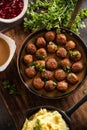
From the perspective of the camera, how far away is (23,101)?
3830mm

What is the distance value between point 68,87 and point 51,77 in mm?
147

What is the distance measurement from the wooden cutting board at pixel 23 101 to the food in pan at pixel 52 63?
0.10 m

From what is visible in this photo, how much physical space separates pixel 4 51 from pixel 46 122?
0.67 meters

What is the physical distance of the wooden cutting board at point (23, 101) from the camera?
379 cm

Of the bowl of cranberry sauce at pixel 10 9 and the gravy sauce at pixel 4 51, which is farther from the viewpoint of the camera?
the bowl of cranberry sauce at pixel 10 9

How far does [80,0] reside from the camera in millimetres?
3617

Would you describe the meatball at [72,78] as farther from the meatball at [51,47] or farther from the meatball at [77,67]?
the meatball at [51,47]

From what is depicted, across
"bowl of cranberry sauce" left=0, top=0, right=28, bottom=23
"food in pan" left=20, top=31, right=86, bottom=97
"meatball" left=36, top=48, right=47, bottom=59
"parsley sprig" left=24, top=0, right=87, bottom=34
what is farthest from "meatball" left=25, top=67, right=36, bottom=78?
"bowl of cranberry sauce" left=0, top=0, right=28, bottom=23

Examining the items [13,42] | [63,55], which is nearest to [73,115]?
[63,55]

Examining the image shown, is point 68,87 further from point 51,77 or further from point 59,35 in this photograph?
point 59,35

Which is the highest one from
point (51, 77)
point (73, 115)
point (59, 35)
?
point (59, 35)

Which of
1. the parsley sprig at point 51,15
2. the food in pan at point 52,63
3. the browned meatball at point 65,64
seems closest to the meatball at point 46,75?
the food in pan at point 52,63

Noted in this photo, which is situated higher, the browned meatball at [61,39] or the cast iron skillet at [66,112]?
the browned meatball at [61,39]

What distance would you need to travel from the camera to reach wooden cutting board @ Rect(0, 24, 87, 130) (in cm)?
379
